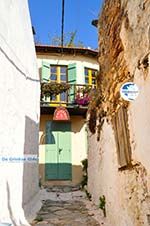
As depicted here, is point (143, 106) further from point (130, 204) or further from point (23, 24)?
point (23, 24)

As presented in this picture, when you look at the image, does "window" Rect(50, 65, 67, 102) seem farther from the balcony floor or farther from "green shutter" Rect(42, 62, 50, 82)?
the balcony floor

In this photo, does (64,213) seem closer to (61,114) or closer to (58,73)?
(61,114)

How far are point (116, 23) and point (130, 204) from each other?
10.2 ft

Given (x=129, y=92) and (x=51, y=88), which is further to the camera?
(x=51, y=88)

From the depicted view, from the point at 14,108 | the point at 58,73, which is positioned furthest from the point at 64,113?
the point at 14,108

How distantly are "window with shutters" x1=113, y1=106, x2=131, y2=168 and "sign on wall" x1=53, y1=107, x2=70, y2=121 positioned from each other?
801cm

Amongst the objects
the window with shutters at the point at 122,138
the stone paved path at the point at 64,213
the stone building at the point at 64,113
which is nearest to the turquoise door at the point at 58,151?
the stone building at the point at 64,113

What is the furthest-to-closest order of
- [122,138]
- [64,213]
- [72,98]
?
[72,98] → [64,213] → [122,138]

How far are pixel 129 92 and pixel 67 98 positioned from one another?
10605 millimetres

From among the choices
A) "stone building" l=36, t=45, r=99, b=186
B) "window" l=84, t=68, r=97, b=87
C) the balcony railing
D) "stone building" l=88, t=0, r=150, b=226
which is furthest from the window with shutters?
"window" l=84, t=68, r=97, b=87

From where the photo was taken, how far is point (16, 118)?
220 inches

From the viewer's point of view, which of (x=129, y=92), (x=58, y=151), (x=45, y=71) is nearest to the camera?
(x=129, y=92)

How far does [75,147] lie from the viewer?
A: 44.3ft

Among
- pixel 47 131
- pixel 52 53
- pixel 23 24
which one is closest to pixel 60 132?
pixel 47 131
